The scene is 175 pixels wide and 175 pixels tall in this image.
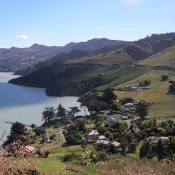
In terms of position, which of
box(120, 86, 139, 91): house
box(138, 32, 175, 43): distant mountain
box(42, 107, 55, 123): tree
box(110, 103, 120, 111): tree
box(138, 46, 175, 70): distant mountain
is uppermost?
box(138, 32, 175, 43): distant mountain

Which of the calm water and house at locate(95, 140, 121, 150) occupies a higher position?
house at locate(95, 140, 121, 150)

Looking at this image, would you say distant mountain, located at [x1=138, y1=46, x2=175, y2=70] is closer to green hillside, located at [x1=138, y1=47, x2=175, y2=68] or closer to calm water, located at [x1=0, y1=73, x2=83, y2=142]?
green hillside, located at [x1=138, y1=47, x2=175, y2=68]

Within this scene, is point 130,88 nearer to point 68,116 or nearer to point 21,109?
point 68,116

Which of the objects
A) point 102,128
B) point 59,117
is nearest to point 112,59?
point 59,117

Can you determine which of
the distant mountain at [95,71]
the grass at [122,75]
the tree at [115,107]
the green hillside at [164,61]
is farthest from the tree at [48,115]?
the green hillside at [164,61]

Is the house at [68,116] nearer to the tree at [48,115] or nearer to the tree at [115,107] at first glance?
the tree at [48,115]

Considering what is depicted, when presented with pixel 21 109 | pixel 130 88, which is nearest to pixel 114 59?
pixel 130 88

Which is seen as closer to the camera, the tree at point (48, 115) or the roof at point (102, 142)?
the roof at point (102, 142)

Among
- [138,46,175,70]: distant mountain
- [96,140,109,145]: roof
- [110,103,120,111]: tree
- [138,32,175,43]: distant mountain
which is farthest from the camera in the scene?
[138,32,175,43]: distant mountain

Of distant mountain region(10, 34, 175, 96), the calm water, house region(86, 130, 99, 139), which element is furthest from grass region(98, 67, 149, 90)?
house region(86, 130, 99, 139)
